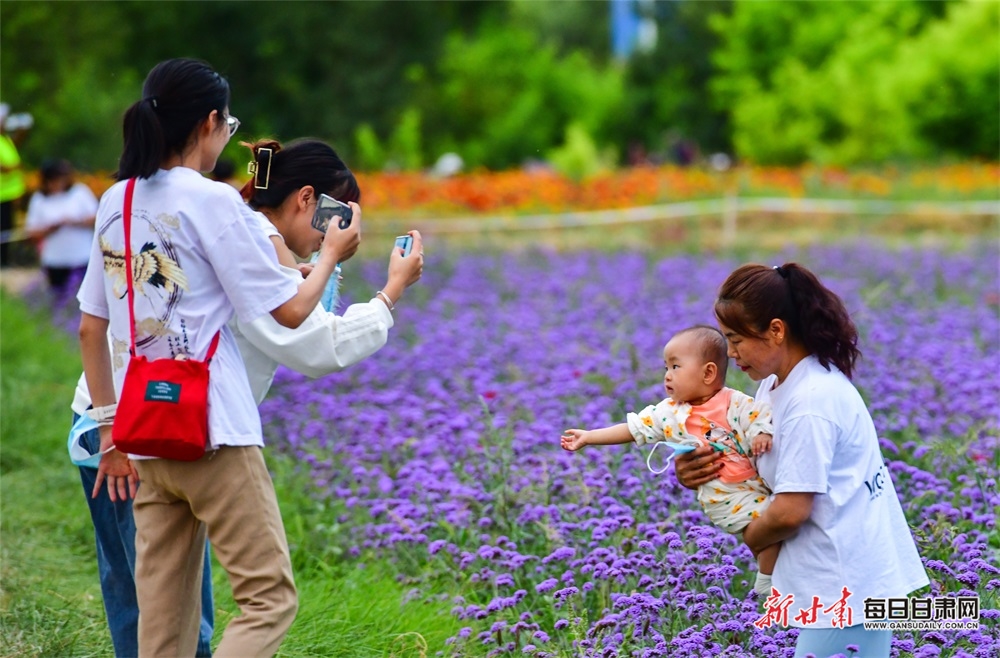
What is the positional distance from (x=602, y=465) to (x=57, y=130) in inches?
671

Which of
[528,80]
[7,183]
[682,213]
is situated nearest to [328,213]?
[7,183]

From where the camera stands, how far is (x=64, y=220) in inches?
387

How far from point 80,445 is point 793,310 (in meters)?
1.75

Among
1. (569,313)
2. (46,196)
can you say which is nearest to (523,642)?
(569,313)

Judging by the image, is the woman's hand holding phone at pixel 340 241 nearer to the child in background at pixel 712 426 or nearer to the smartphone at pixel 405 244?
the smartphone at pixel 405 244

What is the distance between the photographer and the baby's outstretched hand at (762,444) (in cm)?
276

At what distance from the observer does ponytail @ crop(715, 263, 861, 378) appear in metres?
2.74

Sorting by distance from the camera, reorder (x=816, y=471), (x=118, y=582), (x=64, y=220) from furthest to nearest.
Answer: (x=64, y=220) → (x=118, y=582) → (x=816, y=471)

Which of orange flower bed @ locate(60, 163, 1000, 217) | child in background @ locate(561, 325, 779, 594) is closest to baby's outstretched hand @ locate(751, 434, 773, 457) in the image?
child in background @ locate(561, 325, 779, 594)

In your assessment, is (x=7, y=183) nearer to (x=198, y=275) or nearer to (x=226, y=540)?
(x=198, y=275)

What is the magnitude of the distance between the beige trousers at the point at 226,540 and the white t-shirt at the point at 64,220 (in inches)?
290

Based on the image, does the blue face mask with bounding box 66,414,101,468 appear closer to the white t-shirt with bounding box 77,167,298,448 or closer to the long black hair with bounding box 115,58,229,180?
the white t-shirt with bounding box 77,167,298,448

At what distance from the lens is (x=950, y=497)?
12.9ft

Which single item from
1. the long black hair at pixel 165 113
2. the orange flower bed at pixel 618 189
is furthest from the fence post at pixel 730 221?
the long black hair at pixel 165 113
